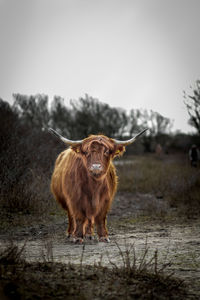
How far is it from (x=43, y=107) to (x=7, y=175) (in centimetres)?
2094

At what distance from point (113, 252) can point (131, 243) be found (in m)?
0.89

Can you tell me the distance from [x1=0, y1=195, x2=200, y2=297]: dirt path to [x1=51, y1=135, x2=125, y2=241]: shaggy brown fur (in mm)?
317

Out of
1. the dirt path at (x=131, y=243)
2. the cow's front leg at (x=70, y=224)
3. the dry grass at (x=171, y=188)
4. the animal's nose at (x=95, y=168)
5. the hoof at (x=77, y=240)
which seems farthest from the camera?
the dry grass at (x=171, y=188)

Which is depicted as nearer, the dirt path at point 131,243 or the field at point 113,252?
the field at point 113,252

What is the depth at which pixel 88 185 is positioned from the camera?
18.8 feet

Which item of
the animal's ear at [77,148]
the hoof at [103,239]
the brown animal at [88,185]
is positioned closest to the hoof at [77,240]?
the brown animal at [88,185]

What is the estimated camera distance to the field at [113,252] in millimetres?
2918

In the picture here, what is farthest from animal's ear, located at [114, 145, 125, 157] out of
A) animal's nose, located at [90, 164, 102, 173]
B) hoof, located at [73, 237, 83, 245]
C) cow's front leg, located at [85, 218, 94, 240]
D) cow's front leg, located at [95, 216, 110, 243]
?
hoof, located at [73, 237, 83, 245]

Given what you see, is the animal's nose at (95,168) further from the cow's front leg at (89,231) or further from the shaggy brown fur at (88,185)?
the cow's front leg at (89,231)

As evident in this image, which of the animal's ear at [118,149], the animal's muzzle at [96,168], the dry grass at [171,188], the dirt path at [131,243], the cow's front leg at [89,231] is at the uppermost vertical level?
the animal's ear at [118,149]

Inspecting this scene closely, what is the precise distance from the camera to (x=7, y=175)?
7832 mm

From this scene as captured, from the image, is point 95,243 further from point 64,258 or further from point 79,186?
point 64,258

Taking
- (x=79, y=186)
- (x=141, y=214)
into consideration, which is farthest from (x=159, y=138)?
(x=79, y=186)

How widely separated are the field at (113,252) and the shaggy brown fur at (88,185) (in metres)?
0.33
